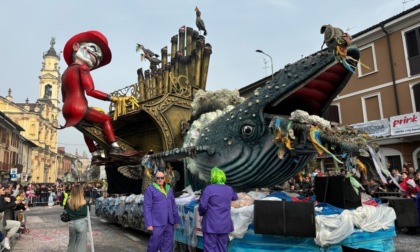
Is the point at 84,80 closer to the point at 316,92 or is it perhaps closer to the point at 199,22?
the point at 199,22

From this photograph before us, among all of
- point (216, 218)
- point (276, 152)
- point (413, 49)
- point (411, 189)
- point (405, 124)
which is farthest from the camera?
point (413, 49)

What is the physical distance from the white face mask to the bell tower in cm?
5651

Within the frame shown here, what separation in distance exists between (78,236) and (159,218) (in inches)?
56.6

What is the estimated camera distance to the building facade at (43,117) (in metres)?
50.3

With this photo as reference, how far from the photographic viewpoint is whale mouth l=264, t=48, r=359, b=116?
4863mm

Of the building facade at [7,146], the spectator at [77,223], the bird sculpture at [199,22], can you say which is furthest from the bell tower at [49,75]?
the spectator at [77,223]

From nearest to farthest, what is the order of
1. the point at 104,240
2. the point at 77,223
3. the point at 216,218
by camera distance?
the point at 216,218, the point at 77,223, the point at 104,240

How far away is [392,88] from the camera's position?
16016 millimetres

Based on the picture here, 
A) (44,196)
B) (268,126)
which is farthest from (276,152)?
(44,196)

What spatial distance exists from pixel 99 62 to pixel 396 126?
40.7 feet

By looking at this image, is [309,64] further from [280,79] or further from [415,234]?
[415,234]

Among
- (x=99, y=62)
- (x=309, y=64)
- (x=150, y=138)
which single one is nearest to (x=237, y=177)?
(x=309, y=64)

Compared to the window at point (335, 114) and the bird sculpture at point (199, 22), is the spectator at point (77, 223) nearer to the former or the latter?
the bird sculpture at point (199, 22)

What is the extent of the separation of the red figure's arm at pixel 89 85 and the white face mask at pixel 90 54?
0.33 metres
